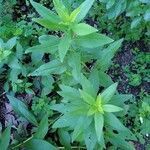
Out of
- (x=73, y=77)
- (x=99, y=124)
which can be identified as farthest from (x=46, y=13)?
(x=99, y=124)

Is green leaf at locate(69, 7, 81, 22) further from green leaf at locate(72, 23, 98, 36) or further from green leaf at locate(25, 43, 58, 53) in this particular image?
green leaf at locate(25, 43, 58, 53)

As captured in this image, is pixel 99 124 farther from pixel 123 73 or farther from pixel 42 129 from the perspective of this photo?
pixel 123 73

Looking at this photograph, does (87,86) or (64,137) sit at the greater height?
(87,86)

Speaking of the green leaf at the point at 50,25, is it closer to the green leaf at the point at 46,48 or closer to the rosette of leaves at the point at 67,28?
the rosette of leaves at the point at 67,28

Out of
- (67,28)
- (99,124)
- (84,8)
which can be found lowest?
(99,124)

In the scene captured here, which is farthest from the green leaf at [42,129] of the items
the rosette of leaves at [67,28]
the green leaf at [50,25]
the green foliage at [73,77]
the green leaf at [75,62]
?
the green leaf at [50,25]

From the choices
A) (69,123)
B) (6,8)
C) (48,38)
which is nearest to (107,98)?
(69,123)
